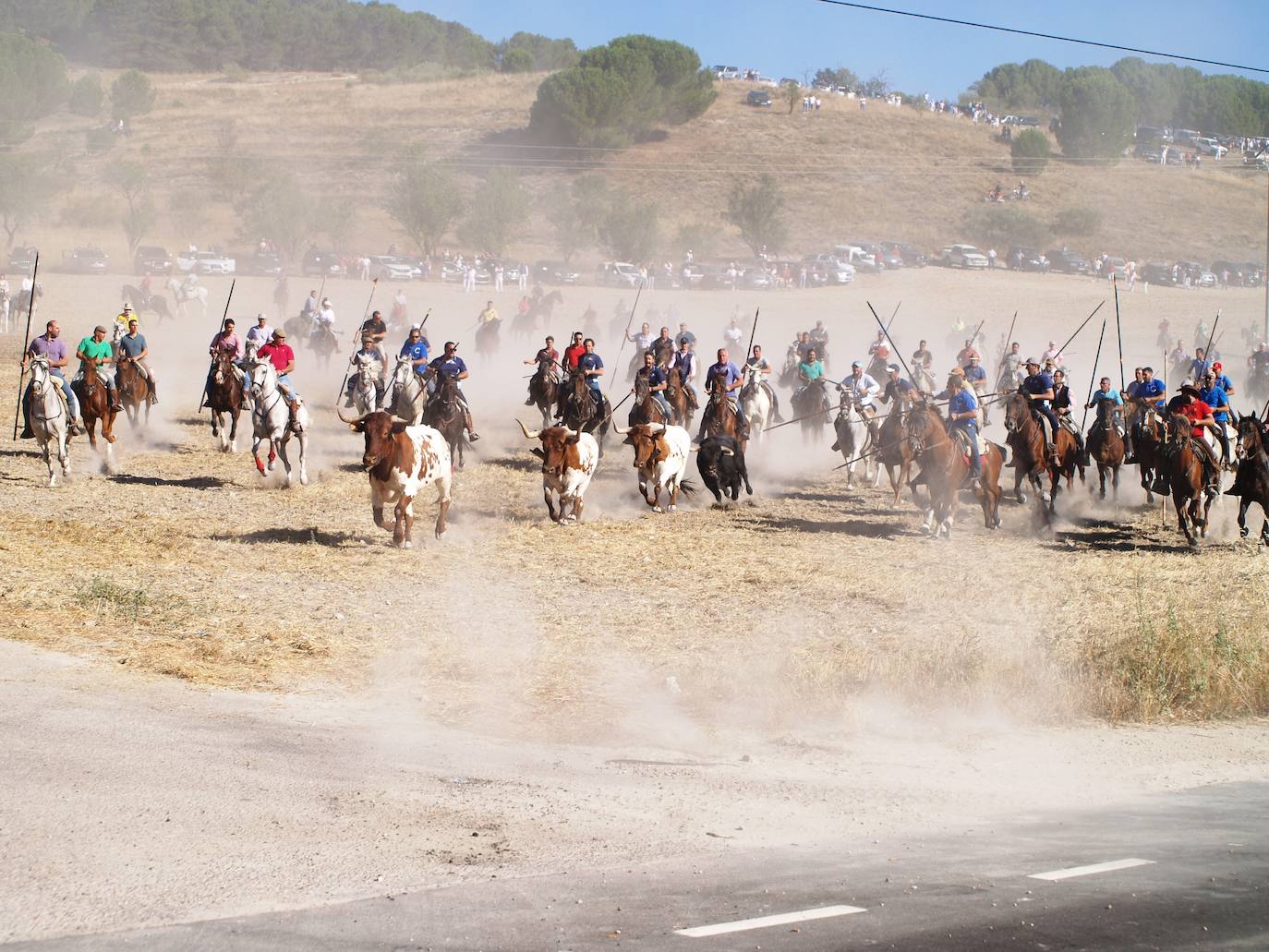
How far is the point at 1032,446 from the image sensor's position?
2175 cm

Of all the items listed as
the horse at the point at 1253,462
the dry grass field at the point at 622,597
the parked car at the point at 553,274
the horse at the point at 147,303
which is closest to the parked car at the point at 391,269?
the parked car at the point at 553,274

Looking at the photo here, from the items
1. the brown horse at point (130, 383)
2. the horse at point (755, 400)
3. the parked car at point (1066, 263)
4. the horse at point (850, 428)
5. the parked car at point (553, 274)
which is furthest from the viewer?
the parked car at point (1066, 263)

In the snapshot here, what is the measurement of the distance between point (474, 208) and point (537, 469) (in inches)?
2542

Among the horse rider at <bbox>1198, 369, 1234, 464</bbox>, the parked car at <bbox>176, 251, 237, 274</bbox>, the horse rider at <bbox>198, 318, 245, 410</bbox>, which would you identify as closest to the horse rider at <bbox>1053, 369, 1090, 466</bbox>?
the horse rider at <bbox>1198, 369, 1234, 464</bbox>

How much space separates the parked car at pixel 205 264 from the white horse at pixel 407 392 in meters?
51.5

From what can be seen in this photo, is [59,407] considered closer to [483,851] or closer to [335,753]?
[335,753]

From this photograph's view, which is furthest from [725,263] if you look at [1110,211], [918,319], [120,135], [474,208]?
[120,135]

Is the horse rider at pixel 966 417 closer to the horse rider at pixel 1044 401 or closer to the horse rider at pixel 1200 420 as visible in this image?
the horse rider at pixel 1044 401

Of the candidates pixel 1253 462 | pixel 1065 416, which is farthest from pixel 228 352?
pixel 1253 462

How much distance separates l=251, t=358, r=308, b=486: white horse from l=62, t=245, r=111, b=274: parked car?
55.4m

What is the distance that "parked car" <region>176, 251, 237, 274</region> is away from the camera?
7494 cm

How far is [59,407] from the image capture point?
2219 cm

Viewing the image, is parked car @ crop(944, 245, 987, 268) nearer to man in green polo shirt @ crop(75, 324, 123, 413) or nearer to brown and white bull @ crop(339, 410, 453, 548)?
man in green polo shirt @ crop(75, 324, 123, 413)

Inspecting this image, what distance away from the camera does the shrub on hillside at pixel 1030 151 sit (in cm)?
11156
